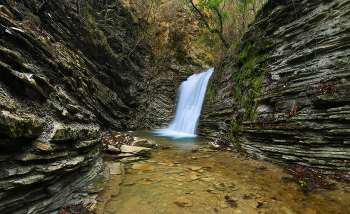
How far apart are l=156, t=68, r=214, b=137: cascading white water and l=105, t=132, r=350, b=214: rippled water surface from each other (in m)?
7.82

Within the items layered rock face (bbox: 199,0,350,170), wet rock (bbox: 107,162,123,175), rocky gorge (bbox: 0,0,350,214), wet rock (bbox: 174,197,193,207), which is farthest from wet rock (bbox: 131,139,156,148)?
wet rock (bbox: 174,197,193,207)

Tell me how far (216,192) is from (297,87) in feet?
15.2

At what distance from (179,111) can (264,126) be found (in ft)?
36.4

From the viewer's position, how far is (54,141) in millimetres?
2844

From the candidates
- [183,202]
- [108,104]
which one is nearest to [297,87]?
[183,202]

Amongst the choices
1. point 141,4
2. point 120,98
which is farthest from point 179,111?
point 141,4

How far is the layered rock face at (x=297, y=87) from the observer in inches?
169

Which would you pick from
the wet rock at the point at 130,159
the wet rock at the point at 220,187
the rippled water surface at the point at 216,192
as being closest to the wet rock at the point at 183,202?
the rippled water surface at the point at 216,192

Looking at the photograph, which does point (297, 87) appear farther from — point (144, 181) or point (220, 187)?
point (144, 181)

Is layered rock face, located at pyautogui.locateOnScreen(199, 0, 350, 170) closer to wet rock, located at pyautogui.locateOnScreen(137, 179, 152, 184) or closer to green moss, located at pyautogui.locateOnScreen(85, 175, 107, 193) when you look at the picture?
wet rock, located at pyautogui.locateOnScreen(137, 179, 152, 184)

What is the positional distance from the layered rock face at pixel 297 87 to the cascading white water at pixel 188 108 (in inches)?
211

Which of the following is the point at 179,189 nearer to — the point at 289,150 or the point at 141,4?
the point at 289,150

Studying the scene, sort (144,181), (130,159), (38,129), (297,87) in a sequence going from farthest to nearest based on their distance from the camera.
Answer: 1. (130,159)
2. (297,87)
3. (144,181)
4. (38,129)

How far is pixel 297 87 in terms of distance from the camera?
5285 millimetres
